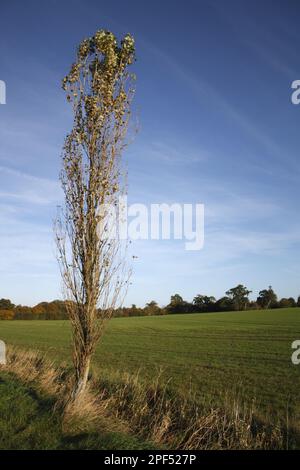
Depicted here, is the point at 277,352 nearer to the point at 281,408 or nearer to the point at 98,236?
the point at 281,408

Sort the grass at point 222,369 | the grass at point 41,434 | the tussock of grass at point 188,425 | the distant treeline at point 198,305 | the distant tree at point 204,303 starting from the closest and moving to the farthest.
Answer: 1. the grass at point 41,434
2. the tussock of grass at point 188,425
3. the grass at point 222,369
4. the distant treeline at point 198,305
5. the distant tree at point 204,303

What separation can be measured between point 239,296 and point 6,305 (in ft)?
233

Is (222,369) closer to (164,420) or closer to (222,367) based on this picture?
(222,367)

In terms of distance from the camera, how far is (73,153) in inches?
390

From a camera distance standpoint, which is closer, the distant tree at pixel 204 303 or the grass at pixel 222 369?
the grass at pixel 222 369

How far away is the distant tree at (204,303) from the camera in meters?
121

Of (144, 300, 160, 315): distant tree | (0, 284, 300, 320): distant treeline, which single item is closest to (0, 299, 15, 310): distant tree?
(0, 284, 300, 320): distant treeline

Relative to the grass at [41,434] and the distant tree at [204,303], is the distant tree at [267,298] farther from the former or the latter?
the grass at [41,434]

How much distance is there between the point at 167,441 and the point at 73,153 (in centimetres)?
667

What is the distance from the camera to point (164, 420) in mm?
7766

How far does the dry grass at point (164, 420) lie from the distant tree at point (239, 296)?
11371 centimetres

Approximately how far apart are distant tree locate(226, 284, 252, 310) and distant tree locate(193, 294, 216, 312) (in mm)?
6300

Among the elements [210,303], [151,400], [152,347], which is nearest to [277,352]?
[152,347]

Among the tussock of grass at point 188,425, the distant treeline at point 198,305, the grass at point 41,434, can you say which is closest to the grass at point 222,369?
the tussock of grass at point 188,425
